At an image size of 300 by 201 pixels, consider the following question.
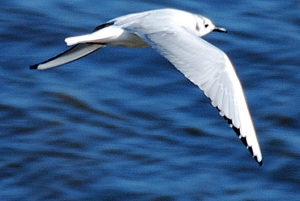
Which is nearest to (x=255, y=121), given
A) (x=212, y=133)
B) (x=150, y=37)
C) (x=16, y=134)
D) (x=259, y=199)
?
(x=212, y=133)

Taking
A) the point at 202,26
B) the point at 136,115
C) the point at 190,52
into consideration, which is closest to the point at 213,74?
the point at 190,52

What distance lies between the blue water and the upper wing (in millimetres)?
1373

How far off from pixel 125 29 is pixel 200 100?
2075 millimetres

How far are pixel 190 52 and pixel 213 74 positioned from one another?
0.17 meters

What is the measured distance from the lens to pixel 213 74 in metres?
6.39

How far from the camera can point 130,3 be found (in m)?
9.84

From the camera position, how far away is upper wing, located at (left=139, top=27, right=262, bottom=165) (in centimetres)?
626

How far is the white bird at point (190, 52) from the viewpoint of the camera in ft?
20.6

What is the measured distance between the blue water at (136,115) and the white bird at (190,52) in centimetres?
121

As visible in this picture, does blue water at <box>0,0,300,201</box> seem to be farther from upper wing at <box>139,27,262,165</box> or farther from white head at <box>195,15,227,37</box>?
upper wing at <box>139,27,262,165</box>

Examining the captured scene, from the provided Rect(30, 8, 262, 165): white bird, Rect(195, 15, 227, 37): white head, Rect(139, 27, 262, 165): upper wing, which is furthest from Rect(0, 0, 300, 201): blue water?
Rect(139, 27, 262, 165): upper wing

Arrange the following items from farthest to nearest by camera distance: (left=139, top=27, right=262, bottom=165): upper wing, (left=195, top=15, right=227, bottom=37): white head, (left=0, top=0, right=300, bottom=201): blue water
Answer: (left=0, top=0, right=300, bottom=201): blue water → (left=195, top=15, right=227, bottom=37): white head → (left=139, top=27, right=262, bottom=165): upper wing

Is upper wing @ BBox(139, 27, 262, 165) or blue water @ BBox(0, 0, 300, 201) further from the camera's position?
blue water @ BBox(0, 0, 300, 201)

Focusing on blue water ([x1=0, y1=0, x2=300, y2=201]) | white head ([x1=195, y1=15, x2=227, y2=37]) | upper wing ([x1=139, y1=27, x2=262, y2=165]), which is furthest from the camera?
blue water ([x1=0, y1=0, x2=300, y2=201])
